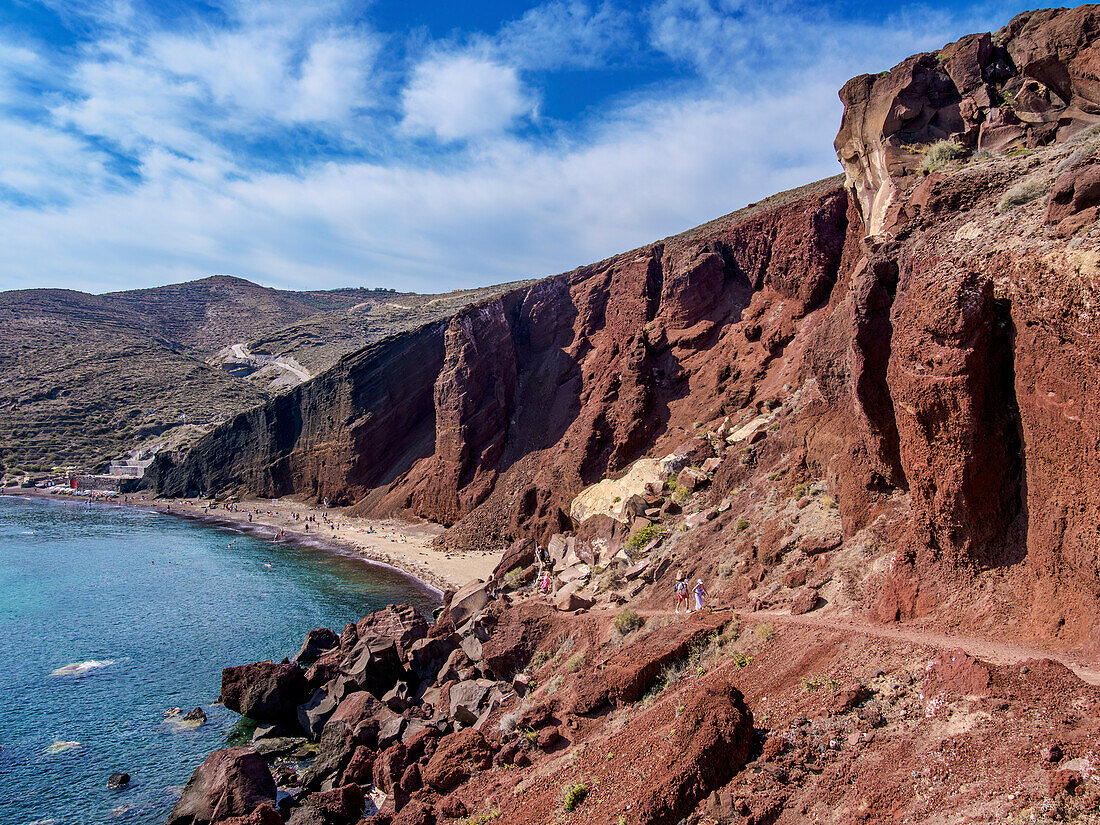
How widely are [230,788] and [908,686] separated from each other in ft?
50.3

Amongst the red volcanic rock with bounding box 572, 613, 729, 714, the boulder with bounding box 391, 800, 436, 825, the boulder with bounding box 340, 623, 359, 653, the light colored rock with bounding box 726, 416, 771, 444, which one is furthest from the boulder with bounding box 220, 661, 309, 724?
the light colored rock with bounding box 726, 416, 771, 444

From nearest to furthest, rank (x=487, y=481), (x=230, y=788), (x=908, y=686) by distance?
(x=908, y=686)
(x=230, y=788)
(x=487, y=481)

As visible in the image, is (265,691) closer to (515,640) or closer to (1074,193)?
(515,640)

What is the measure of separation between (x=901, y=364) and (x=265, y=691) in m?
21.9

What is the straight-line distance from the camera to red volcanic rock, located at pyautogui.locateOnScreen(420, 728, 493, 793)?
1226 cm

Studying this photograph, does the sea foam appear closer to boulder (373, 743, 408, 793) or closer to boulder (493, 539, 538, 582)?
boulder (493, 539, 538, 582)

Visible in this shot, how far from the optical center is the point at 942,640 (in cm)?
821

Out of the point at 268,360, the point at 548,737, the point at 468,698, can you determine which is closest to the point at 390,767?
the point at 468,698

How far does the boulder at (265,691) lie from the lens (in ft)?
68.1

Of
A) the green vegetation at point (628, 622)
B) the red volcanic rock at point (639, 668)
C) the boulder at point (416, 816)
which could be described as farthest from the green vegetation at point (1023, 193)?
the boulder at point (416, 816)

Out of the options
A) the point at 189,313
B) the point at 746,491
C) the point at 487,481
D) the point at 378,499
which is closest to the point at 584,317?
the point at 487,481

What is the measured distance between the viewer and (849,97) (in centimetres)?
2184

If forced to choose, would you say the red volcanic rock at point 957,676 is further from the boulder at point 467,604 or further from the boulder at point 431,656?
the boulder at point 467,604

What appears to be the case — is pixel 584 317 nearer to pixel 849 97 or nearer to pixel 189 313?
pixel 849 97
